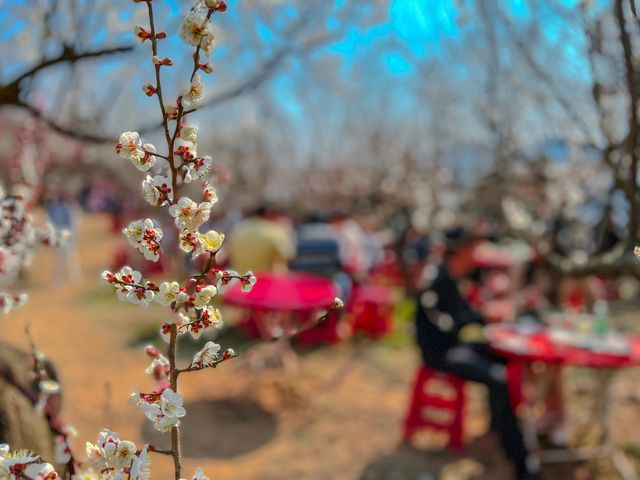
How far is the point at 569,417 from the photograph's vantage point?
16.5ft

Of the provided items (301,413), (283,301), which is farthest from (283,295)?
(301,413)

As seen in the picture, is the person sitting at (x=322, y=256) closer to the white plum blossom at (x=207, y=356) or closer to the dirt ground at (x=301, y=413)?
the dirt ground at (x=301, y=413)

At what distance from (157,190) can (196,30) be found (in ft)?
0.93

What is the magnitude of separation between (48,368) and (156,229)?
1807mm

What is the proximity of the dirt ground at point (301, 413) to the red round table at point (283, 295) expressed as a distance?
771mm

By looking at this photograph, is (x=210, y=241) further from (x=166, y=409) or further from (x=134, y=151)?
(x=166, y=409)

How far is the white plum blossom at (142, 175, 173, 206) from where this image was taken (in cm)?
106

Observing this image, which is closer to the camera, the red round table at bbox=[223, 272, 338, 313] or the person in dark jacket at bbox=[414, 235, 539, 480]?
the person in dark jacket at bbox=[414, 235, 539, 480]

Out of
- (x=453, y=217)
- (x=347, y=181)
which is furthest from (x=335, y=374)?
(x=347, y=181)

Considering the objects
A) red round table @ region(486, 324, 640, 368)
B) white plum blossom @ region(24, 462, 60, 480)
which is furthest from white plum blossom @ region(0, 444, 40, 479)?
red round table @ region(486, 324, 640, 368)

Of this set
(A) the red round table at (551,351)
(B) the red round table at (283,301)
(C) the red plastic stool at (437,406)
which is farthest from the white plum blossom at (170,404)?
(B) the red round table at (283,301)

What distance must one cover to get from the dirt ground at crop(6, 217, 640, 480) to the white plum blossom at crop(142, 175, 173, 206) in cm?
216

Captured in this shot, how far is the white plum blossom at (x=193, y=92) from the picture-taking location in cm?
105

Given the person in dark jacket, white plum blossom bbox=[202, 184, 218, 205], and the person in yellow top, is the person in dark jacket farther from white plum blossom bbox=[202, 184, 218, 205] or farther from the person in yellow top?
white plum blossom bbox=[202, 184, 218, 205]
